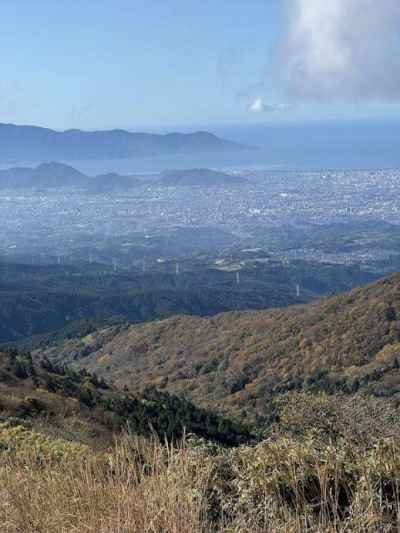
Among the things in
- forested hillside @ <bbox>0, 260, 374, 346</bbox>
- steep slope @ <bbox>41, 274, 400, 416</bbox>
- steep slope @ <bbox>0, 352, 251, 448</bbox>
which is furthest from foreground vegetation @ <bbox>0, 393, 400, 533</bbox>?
forested hillside @ <bbox>0, 260, 374, 346</bbox>

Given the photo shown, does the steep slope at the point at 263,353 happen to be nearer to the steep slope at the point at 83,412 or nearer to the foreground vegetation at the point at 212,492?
the steep slope at the point at 83,412

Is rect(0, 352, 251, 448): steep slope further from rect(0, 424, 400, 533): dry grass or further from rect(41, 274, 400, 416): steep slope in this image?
rect(41, 274, 400, 416): steep slope

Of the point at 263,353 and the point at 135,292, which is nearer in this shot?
the point at 263,353

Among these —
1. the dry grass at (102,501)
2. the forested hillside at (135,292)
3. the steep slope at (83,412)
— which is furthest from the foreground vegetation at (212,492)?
the forested hillside at (135,292)

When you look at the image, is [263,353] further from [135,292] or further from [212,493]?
[135,292]

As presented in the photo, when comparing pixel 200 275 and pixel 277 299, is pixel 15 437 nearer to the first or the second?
pixel 277 299

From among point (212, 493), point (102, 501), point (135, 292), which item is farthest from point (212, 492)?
point (135, 292)
